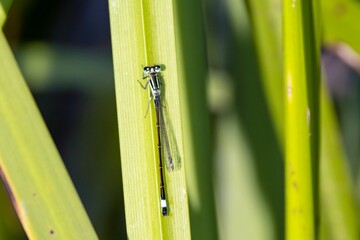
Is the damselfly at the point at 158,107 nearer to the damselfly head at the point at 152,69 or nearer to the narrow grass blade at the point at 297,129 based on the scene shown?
the damselfly head at the point at 152,69

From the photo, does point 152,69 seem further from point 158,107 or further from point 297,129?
point 297,129

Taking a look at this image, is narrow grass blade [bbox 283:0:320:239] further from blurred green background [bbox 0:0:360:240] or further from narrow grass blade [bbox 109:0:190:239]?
blurred green background [bbox 0:0:360:240]

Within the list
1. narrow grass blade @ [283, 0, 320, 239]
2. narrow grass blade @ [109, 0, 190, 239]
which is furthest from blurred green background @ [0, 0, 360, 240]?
narrow grass blade @ [109, 0, 190, 239]

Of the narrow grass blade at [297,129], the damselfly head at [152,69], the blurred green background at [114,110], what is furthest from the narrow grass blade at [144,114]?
the blurred green background at [114,110]

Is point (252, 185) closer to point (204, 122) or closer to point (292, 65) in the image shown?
point (204, 122)

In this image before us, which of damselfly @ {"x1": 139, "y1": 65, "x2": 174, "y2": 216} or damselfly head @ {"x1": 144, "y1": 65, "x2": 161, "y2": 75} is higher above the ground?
damselfly head @ {"x1": 144, "y1": 65, "x2": 161, "y2": 75}

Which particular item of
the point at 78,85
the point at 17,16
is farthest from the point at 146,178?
the point at 17,16


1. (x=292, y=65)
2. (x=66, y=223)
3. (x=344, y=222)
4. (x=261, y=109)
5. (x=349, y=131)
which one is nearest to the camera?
(x=66, y=223)

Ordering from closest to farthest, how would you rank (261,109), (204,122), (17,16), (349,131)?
(204,122)
(261,109)
(17,16)
(349,131)
